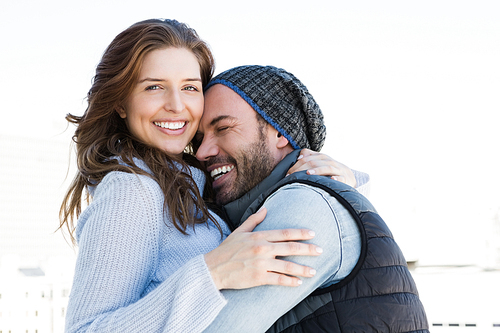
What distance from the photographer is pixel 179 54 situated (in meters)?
1.90

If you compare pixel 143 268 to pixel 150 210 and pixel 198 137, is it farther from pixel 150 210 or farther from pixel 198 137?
pixel 198 137

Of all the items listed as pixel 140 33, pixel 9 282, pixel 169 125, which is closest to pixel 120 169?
pixel 169 125

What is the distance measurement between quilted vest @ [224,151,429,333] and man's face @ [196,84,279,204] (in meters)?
0.80

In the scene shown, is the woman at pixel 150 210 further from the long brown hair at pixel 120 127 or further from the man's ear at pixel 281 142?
the man's ear at pixel 281 142

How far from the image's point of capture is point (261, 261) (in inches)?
43.0

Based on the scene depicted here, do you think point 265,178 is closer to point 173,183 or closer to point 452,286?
point 173,183

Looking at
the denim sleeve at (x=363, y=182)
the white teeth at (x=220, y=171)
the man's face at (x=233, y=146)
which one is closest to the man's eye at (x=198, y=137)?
the man's face at (x=233, y=146)

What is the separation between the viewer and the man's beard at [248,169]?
1988mm

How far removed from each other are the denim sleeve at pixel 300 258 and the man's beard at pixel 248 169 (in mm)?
747

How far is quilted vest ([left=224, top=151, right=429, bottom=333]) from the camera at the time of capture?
1106 mm

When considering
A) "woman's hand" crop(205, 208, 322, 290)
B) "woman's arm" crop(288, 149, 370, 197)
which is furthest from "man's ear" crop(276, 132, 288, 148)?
"woman's hand" crop(205, 208, 322, 290)

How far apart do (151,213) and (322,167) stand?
25.3 inches

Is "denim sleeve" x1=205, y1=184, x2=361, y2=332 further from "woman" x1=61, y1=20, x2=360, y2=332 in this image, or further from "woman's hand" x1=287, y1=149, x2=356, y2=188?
"woman's hand" x1=287, y1=149, x2=356, y2=188

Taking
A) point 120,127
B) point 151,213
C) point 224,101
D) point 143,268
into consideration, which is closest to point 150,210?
point 151,213
